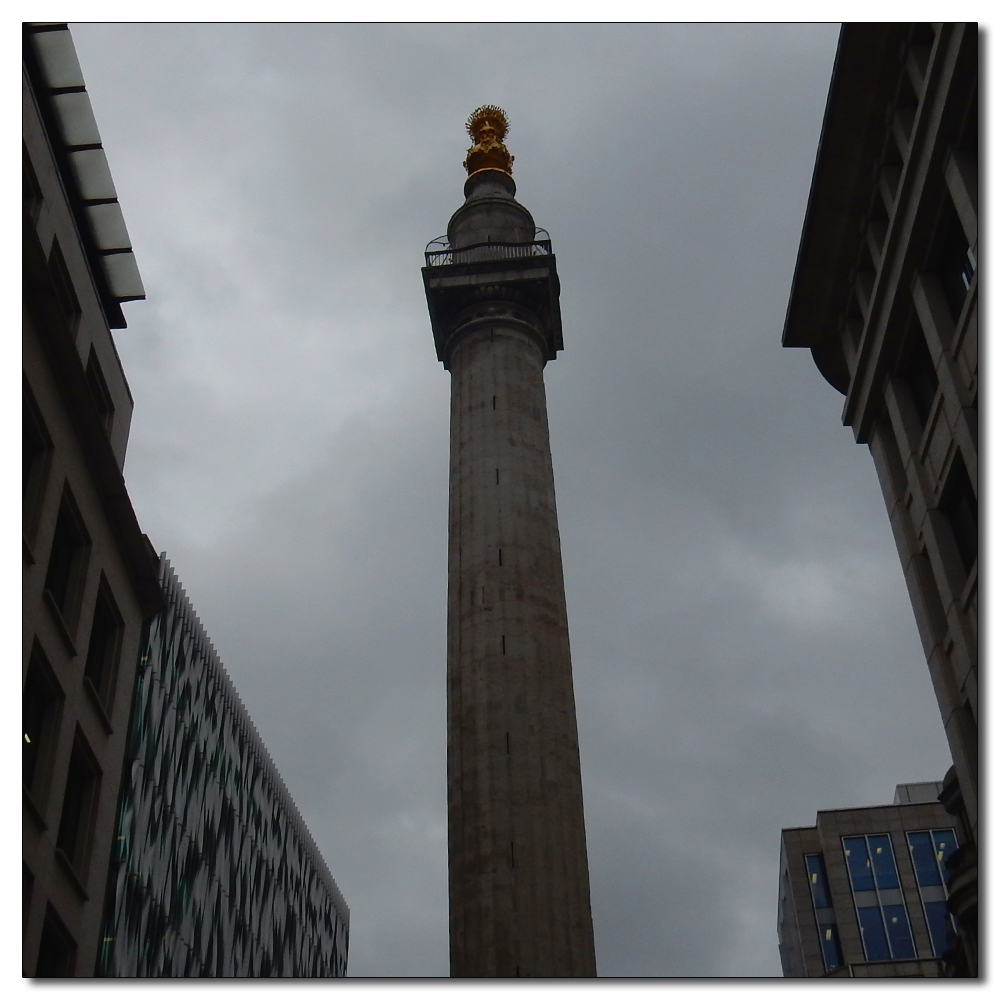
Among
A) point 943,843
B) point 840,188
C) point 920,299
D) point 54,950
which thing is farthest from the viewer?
point 943,843

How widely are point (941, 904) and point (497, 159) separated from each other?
160ft

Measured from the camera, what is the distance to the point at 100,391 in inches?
1444

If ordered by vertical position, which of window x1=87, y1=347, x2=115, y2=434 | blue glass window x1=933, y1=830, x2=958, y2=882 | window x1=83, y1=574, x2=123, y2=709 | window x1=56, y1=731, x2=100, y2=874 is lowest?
window x1=56, y1=731, x2=100, y2=874

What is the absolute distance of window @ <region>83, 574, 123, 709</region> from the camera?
33406 mm

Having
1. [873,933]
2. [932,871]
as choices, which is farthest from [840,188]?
[932,871]

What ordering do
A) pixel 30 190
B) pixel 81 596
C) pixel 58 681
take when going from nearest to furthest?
1. pixel 58 681
2. pixel 30 190
3. pixel 81 596

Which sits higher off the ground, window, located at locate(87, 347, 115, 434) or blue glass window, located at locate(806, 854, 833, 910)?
blue glass window, located at locate(806, 854, 833, 910)

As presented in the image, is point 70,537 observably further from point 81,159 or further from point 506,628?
point 506,628

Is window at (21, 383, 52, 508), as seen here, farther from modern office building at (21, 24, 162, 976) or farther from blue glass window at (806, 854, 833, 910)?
blue glass window at (806, 854, 833, 910)

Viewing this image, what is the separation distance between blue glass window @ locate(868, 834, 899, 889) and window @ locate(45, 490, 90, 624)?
6120 centimetres

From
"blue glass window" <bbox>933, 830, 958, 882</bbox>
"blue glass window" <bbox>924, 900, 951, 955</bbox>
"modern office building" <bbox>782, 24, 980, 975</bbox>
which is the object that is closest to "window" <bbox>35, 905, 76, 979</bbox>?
"modern office building" <bbox>782, 24, 980, 975</bbox>

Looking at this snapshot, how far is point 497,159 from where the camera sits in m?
71.7

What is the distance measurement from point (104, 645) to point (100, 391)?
688 centimetres

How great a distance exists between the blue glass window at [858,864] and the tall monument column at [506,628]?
1475 inches
